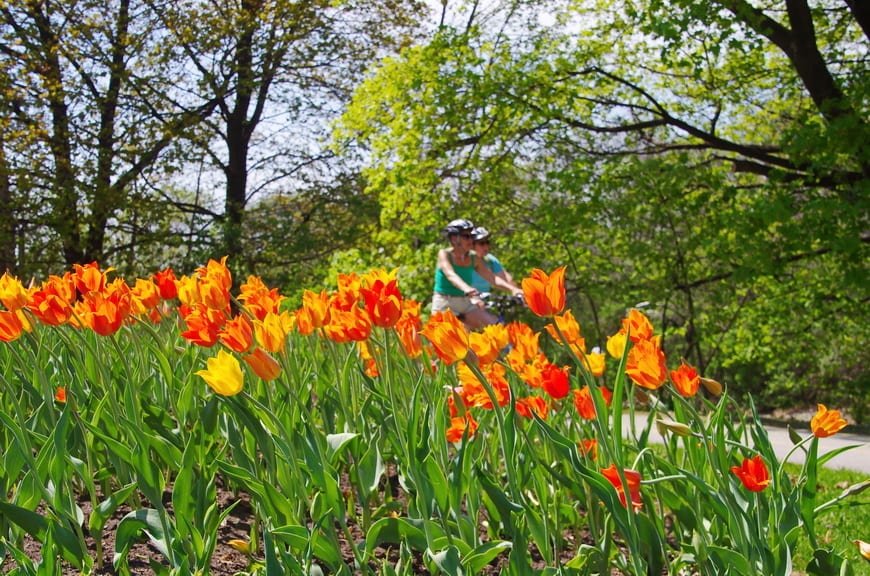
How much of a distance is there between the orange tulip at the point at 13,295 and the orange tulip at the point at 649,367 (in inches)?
59.8

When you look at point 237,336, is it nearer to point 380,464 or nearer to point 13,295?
point 380,464

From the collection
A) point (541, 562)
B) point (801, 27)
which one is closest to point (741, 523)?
point (541, 562)

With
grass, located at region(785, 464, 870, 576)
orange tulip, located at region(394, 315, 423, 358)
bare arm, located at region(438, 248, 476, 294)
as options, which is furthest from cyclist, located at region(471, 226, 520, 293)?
orange tulip, located at region(394, 315, 423, 358)

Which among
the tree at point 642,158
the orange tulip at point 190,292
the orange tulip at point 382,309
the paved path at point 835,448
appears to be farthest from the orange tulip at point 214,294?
the tree at point 642,158

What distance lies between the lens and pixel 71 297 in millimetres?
2281

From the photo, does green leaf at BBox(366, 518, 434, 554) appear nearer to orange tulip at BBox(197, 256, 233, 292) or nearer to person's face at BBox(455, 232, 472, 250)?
orange tulip at BBox(197, 256, 233, 292)

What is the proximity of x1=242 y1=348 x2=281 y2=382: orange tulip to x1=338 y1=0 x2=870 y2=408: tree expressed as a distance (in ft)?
21.9

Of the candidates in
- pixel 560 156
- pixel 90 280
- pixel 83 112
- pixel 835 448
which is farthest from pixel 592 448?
pixel 83 112

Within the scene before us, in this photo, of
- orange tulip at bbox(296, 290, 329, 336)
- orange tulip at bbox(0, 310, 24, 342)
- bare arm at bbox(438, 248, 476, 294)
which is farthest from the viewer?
bare arm at bbox(438, 248, 476, 294)

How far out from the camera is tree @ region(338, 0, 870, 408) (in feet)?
26.2

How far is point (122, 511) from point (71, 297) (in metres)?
0.64

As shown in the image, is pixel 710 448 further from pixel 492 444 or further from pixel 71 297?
pixel 71 297

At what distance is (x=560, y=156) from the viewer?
9266mm

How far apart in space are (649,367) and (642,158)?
27.4 feet
